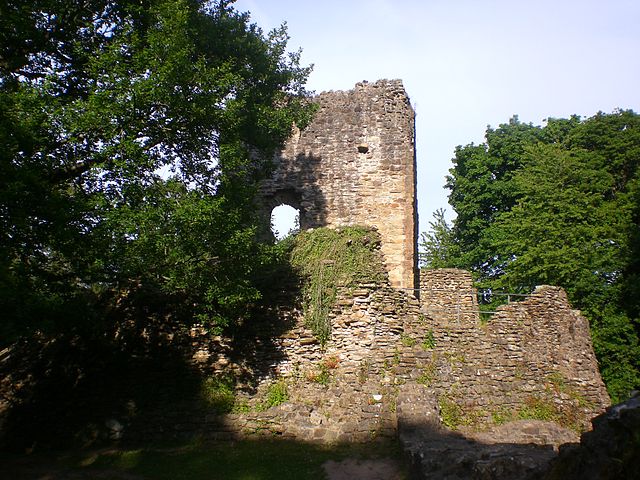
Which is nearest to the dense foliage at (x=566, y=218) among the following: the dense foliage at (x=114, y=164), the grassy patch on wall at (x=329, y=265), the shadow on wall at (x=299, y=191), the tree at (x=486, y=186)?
the tree at (x=486, y=186)

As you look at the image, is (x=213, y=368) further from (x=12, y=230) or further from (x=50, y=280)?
(x=12, y=230)

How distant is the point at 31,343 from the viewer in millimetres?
14500

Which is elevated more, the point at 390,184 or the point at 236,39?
the point at 236,39

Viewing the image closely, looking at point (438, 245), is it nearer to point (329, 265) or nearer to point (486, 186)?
point (486, 186)

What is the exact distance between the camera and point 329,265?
1438 centimetres

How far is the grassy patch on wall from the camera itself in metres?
13.8

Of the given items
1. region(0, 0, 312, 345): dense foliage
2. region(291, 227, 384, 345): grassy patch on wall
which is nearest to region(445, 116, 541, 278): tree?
region(291, 227, 384, 345): grassy patch on wall

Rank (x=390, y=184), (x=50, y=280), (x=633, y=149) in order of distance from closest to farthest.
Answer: (x=50, y=280) < (x=390, y=184) < (x=633, y=149)

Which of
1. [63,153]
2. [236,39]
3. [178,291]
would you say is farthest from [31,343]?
[236,39]

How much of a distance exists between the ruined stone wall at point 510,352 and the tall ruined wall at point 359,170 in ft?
14.6

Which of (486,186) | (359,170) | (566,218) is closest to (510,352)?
(359,170)

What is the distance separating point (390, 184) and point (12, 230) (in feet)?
40.7

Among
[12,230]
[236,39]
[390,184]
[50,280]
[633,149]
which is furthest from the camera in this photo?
[633,149]

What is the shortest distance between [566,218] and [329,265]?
1406cm
